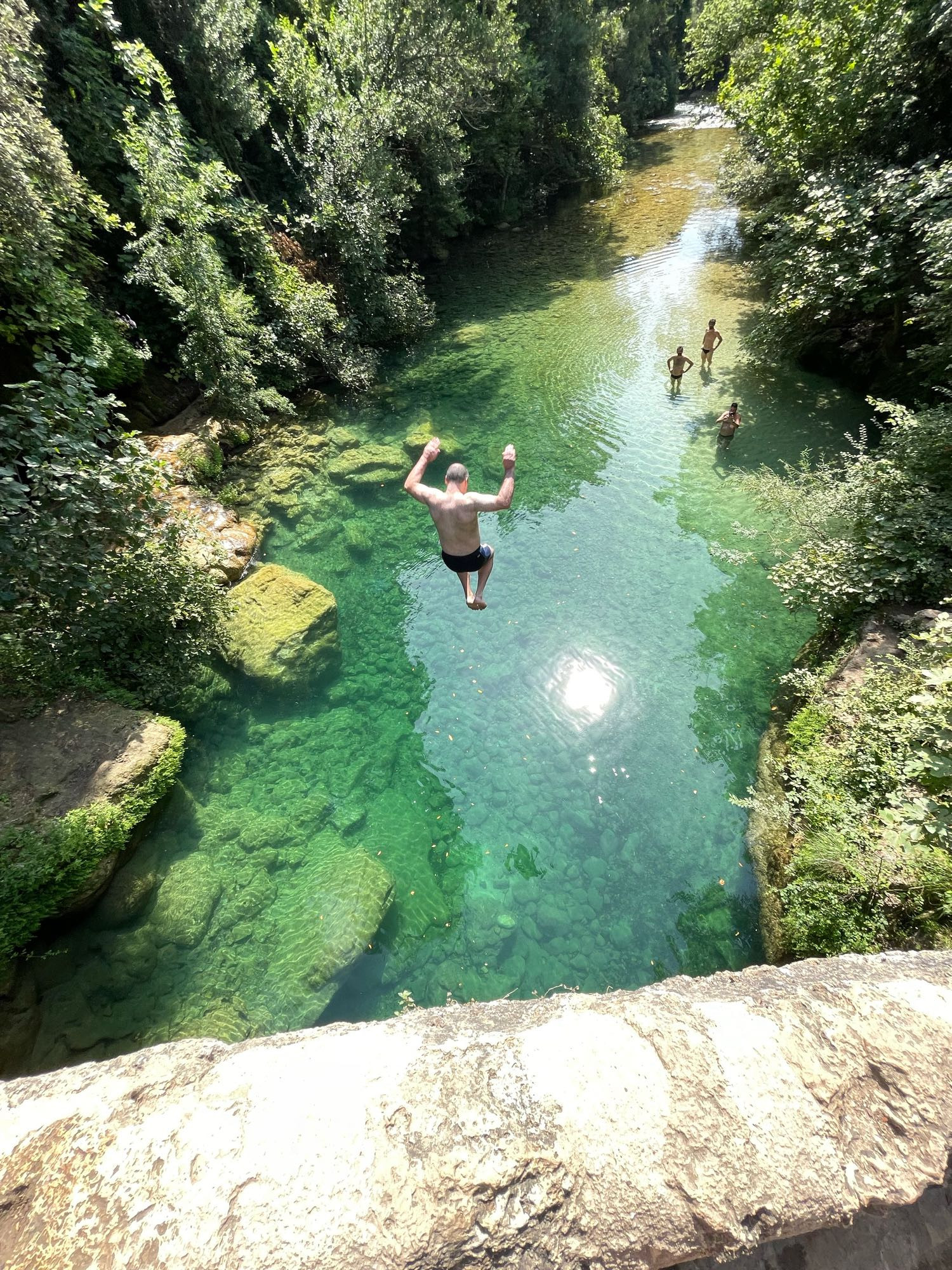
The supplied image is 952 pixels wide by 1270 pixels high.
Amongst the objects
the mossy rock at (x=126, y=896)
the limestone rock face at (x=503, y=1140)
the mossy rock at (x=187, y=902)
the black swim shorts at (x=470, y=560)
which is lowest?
the mossy rock at (x=187, y=902)

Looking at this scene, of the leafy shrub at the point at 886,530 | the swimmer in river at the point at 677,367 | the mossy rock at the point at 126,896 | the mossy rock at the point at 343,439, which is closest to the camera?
the mossy rock at the point at 126,896

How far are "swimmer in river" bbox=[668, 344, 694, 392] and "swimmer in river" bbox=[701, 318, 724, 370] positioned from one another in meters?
0.42

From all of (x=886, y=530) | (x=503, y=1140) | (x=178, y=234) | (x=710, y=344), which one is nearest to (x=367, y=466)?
(x=178, y=234)

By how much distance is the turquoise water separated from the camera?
16.1 feet

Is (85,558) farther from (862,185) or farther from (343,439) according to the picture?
(862,185)

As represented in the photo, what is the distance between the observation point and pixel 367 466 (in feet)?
32.9

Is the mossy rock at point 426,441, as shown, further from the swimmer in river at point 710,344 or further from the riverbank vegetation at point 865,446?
the swimmer in river at point 710,344

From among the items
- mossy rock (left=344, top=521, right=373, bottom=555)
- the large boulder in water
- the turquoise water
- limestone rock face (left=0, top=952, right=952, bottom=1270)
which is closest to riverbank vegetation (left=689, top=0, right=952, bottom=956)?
the turquoise water

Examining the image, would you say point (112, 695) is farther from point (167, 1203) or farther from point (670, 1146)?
point (670, 1146)

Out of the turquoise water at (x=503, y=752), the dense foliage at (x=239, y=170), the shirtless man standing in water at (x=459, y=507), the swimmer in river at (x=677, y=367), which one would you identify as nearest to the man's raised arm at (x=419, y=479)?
the shirtless man standing in water at (x=459, y=507)

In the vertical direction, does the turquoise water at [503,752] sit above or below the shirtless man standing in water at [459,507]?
below

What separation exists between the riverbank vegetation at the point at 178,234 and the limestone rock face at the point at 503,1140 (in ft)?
14.6

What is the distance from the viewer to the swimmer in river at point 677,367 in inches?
410

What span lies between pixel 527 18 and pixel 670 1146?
29.9 m
